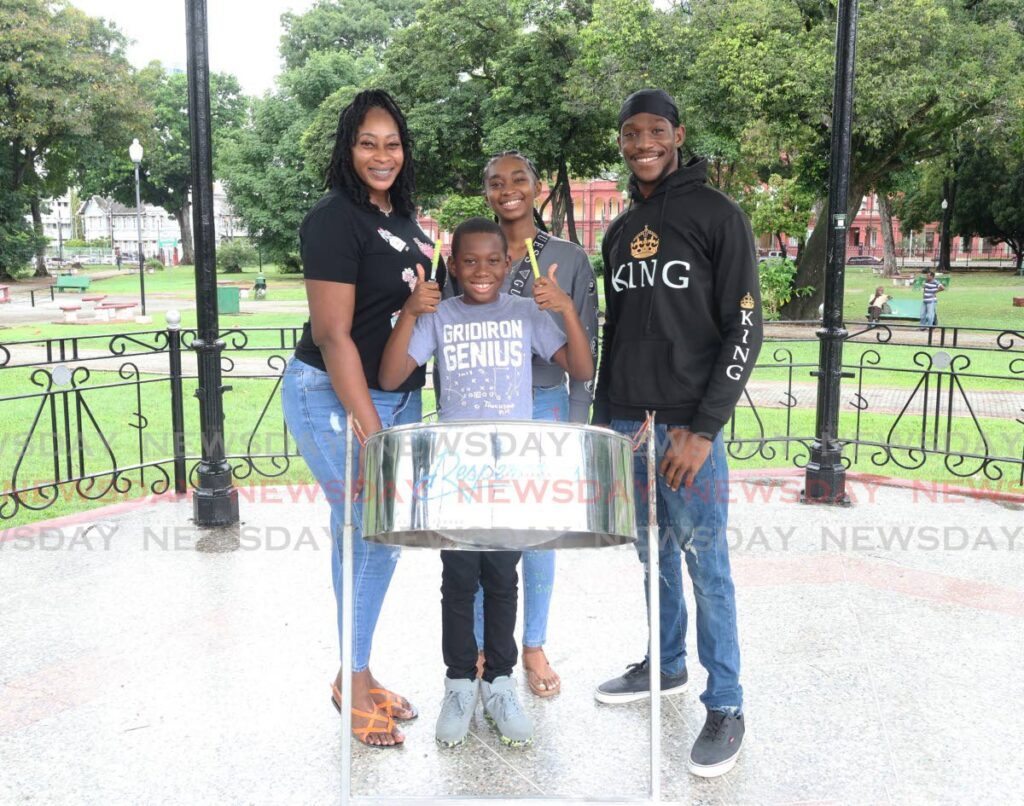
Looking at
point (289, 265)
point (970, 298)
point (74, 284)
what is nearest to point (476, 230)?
point (970, 298)

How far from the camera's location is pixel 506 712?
235 centimetres

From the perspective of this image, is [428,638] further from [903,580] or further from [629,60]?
[629,60]

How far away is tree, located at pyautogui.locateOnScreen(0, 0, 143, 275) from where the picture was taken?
1148 inches

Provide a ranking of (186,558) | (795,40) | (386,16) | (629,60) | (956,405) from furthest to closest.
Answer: (386,16), (629,60), (795,40), (956,405), (186,558)

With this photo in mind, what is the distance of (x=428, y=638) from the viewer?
9.84 ft

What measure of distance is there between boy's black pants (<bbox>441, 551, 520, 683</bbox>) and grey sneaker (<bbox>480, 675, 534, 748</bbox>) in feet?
0.13

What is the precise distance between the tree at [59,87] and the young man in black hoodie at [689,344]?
32.4 metres

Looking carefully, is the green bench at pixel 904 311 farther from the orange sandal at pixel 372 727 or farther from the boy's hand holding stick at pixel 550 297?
the orange sandal at pixel 372 727

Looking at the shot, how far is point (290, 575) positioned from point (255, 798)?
5.07ft

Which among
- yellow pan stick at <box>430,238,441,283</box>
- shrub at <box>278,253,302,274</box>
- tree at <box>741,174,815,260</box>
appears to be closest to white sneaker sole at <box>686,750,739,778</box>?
yellow pan stick at <box>430,238,441,283</box>

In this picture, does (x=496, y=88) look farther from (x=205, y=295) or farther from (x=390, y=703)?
(x=390, y=703)

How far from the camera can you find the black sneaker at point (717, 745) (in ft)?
7.18

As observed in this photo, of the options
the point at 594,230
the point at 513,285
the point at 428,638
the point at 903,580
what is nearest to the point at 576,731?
the point at 428,638

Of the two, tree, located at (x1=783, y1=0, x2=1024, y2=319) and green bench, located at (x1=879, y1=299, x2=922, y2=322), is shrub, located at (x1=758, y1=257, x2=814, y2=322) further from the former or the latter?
green bench, located at (x1=879, y1=299, x2=922, y2=322)
